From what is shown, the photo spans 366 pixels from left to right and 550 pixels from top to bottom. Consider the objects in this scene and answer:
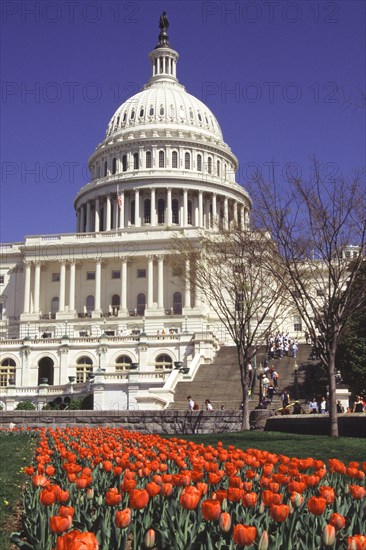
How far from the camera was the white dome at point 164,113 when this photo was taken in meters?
120

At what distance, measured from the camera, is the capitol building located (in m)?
55.1

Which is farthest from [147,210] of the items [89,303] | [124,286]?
[124,286]

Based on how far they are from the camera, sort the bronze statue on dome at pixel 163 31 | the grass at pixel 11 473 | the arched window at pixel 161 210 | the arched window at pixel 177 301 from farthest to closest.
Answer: the bronze statue on dome at pixel 163 31 → the arched window at pixel 161 210 → the arched window at pixel 177 301 → the grass at pixel 11 473

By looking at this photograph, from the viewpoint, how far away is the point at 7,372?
62656 millimetres

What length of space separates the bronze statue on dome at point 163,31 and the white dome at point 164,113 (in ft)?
55.1

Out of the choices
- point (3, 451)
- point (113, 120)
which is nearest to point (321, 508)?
point (3, 451)

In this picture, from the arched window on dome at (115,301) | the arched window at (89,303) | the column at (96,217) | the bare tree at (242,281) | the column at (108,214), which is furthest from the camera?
the column at (96,217)

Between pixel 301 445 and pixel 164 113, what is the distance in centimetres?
10613

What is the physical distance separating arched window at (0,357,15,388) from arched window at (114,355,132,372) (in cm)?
948

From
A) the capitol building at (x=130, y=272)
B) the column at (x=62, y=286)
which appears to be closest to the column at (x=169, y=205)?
the capitol building at (x=130, y=272)

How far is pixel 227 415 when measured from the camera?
1223 inches

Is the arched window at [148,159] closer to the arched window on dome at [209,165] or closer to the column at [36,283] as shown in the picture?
the arched window on dome at [209,165]

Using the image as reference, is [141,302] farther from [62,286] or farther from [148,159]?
[148,159]

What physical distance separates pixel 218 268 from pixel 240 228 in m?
5.55
